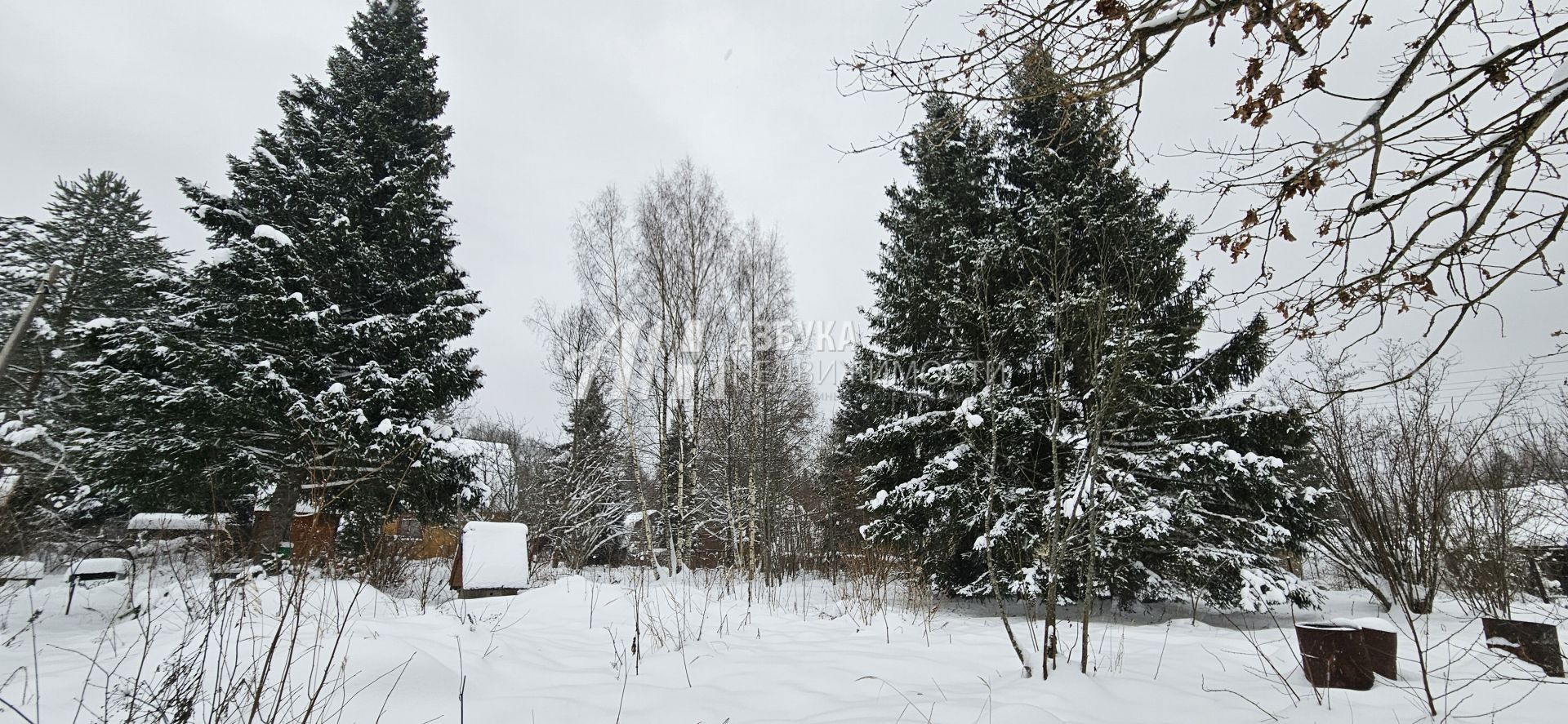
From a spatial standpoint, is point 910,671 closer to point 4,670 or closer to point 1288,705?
point 1288,705

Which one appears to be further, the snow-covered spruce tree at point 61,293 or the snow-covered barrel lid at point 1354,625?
the snow-covered spruce tree at point 61,293

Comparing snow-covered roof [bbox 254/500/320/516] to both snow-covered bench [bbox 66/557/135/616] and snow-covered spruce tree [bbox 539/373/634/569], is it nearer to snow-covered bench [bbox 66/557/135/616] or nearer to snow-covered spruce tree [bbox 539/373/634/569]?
snow-covered bench [bbox 66/557/135/616]

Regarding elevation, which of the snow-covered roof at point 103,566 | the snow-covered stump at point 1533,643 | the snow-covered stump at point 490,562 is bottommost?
the snow-covered stump at point 490,562

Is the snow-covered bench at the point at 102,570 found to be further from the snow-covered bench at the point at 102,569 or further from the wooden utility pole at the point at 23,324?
the wooden utility pole at the point at 23,324

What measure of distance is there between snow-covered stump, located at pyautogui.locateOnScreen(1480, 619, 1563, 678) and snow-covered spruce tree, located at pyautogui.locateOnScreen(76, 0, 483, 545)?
9.00 metres

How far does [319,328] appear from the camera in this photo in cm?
806

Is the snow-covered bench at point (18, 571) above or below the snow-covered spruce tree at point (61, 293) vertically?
below

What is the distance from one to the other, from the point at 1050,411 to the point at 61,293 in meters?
17.5

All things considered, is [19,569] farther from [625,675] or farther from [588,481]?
[588,481]

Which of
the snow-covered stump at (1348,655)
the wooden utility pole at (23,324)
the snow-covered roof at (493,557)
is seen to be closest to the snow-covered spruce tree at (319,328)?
the snow-covered roof at (493,557)

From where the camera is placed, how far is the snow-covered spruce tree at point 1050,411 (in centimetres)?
585

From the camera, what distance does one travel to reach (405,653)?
8.84ft

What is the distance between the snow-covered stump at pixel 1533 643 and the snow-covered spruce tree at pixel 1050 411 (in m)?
2.07

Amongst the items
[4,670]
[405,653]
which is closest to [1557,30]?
[405,653]
